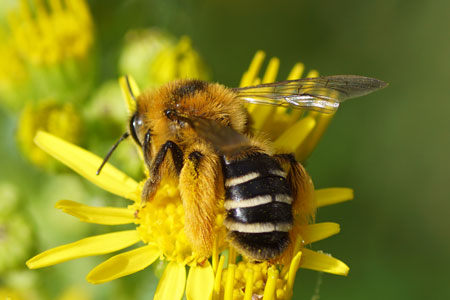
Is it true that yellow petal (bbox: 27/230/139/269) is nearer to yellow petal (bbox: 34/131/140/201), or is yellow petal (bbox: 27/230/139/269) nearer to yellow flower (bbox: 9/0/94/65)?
yellow petal (bbox: 34/131/140/201)

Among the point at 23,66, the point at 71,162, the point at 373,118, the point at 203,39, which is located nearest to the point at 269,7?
the point at 203,39

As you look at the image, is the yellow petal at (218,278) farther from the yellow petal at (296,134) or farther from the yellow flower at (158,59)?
the yellow flower at (158,59)

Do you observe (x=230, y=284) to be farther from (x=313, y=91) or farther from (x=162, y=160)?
(x=313, y=91)

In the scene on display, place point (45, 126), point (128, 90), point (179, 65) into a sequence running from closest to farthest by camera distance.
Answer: point (128, 90)
point (45, 126)
point (179, 65)

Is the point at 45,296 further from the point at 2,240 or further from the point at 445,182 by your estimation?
the point at 445,182

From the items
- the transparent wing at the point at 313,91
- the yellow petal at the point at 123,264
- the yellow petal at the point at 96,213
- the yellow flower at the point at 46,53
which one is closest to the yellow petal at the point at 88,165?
the yellow petal at the point at 96,213

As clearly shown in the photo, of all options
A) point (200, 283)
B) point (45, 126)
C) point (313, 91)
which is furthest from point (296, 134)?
point (45, 126)
